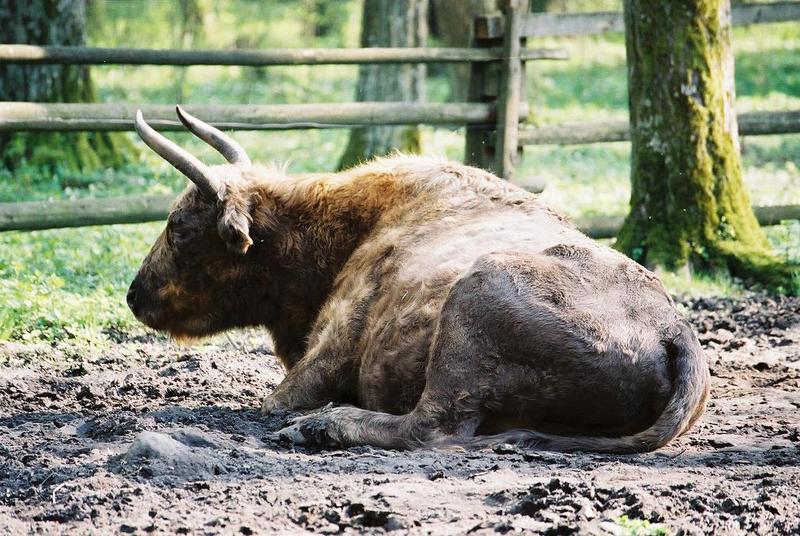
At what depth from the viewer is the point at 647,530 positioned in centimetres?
341

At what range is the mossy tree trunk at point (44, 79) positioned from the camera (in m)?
12.6

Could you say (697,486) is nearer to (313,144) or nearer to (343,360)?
(343,360)

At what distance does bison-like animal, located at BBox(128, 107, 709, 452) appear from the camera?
4.55m

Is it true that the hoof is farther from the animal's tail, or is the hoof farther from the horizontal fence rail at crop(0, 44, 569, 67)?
the horizontal fence rail at crop(0, 44, 569, 67)

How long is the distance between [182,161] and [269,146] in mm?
10733

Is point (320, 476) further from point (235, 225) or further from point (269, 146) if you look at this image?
point (269, 146)

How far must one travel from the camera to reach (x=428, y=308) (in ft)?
16.5

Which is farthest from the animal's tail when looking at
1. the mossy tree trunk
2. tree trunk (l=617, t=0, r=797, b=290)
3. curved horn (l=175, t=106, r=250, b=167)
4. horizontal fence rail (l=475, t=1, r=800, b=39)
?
the mossy tree trunk

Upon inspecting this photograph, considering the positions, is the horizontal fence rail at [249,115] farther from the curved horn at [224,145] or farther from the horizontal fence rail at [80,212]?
the curved horn at [224,145]

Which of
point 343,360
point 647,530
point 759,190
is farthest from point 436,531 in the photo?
point 759,190

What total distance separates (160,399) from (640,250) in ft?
14.5

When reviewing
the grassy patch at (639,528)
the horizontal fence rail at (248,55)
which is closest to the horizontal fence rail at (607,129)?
the horizontal fence rail at (248,55)

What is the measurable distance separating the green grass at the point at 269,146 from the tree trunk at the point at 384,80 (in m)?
1.15

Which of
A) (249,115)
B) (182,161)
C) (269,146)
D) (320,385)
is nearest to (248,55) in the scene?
(249,115)
